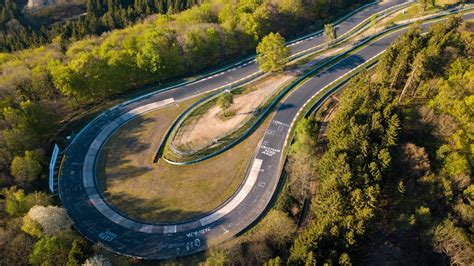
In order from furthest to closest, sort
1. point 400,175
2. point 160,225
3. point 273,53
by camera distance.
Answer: point 273,53
point 160,225
point 400,175

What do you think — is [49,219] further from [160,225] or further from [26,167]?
[160,225]

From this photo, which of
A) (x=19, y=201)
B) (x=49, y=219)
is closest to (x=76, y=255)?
(x=49, y=219)

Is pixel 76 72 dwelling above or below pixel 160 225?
above

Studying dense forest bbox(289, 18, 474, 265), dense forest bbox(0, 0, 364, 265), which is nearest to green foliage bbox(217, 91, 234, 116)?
dense forest bbox(289, 18, 474, 265)

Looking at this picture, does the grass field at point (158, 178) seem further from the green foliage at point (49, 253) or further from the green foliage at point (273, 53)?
the green foliage at point (273, 53)

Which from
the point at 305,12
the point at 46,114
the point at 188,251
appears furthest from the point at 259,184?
the point at 305,12

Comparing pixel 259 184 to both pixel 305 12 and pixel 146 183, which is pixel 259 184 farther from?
pixel 305 12
